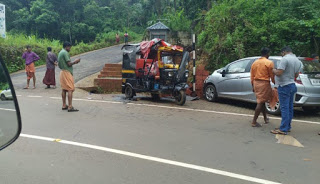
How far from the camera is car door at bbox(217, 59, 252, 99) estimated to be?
886cm

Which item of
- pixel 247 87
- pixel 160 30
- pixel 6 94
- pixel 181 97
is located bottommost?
pixel 181 97

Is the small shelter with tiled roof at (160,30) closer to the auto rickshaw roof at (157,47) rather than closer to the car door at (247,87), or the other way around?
the auto rickshaw roof at (157,47)

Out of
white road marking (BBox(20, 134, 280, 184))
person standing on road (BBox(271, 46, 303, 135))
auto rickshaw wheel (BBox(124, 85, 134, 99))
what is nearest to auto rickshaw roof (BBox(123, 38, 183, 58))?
auto rickshaw wheel (BBox(124, 85, 134, 99))

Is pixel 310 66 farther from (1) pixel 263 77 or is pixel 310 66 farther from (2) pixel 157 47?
(2) pixel 157 47

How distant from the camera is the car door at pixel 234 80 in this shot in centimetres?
886

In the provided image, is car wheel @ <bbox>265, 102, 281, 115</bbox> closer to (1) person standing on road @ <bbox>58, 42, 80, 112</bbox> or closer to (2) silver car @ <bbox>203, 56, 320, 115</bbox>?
(2) silver car @ <bbox>203, 56, 320, 115</bbox>

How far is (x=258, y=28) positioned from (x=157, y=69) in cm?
467

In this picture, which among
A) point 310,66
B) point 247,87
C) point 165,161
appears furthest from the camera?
point 247,87

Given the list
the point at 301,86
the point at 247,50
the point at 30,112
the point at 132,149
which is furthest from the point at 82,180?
the point at 247,50

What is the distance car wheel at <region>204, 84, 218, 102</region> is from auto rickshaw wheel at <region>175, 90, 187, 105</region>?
126 cm

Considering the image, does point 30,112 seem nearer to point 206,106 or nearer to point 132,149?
point 132,149

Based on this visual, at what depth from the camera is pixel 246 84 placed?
8.62 meters

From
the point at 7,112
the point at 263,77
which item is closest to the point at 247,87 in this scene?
the point at 263,77

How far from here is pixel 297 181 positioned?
3.73 metres
